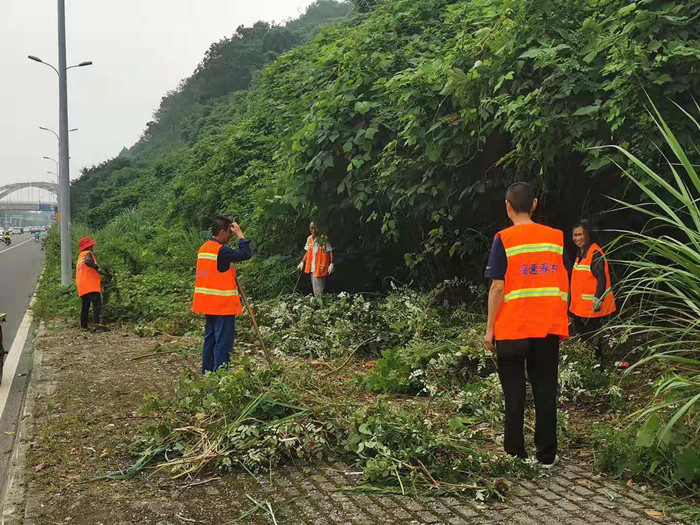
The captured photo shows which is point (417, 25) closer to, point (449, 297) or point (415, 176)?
→ point (415, 176)

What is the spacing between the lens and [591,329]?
8.03m

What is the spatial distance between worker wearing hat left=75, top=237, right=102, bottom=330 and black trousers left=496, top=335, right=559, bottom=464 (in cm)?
891

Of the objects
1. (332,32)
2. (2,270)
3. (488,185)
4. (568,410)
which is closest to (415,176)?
(488,185)

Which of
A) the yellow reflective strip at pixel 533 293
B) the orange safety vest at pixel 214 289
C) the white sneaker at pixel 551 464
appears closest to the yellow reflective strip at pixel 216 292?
the orange safety vest at pixel 214 289

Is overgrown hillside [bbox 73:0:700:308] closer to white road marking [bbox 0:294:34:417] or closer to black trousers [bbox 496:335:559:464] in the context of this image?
black trousers [bbox 496:335:559:464]

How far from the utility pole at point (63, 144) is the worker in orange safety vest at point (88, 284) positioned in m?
6.26

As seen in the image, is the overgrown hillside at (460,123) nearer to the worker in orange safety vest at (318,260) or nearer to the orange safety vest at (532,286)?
the worker in orange safety vest at (318,260)

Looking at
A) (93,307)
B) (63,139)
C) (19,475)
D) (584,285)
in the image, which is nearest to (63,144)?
(63,139)

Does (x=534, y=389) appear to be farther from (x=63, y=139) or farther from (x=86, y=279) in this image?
(x=63, y=139)

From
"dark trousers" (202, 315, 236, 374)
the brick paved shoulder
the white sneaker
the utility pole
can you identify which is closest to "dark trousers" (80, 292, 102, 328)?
"dark trousers" (202, 315, 236, 374)

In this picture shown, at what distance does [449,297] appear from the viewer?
10758 mm

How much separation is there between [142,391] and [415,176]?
468 centimetres

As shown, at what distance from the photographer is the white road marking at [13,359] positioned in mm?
8359

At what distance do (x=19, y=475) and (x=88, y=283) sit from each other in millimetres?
7476
